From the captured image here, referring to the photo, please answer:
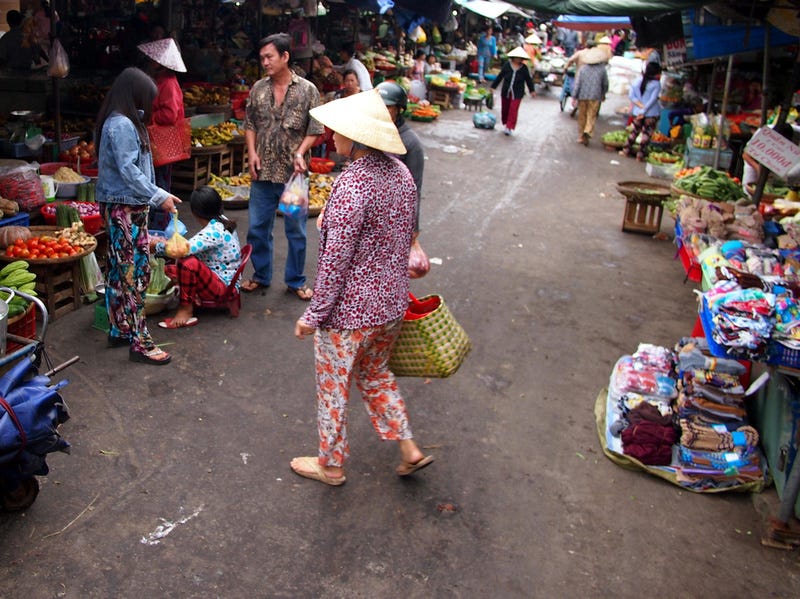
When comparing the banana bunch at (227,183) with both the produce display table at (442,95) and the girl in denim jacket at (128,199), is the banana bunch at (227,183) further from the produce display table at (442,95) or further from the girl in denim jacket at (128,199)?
the produce display table at (442,95)

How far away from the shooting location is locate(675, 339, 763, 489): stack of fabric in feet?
14.5

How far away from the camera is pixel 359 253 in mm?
3590

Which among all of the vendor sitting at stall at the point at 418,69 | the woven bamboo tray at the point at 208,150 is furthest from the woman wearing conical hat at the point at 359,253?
the vendor sitting at stall at the point at 418,69

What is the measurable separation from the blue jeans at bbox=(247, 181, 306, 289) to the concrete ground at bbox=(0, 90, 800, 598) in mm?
249

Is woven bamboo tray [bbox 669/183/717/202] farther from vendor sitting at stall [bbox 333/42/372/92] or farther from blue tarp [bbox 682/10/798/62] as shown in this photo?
vendor sitting at stall [bbox 333/42/372/92]

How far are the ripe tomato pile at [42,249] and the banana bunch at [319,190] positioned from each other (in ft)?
12.1

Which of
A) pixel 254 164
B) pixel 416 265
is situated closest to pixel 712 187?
pixel 254 164


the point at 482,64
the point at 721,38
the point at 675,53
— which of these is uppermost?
the point at 721,38

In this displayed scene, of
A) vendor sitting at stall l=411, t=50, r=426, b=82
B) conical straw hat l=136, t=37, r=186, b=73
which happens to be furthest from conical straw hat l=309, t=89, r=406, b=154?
vendor sitting at stall l=411, t=50, r=426, b=82

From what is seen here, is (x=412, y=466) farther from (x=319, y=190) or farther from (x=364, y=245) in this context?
(x=319, y=190)

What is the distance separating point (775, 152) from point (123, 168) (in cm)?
526

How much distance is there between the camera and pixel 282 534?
3.67 metres

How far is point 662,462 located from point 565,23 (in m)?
16.1

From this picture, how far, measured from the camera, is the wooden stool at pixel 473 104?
65.8ft
